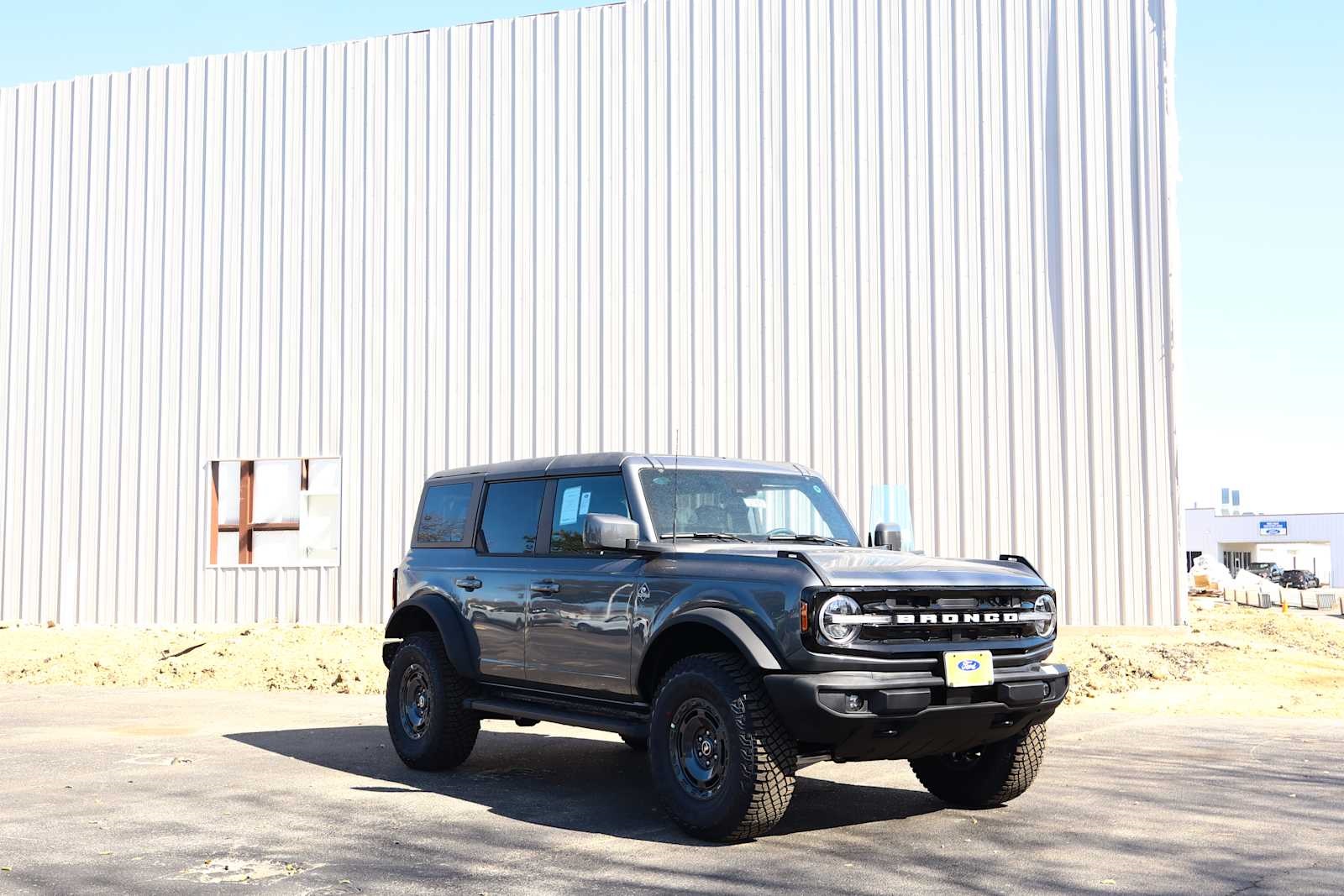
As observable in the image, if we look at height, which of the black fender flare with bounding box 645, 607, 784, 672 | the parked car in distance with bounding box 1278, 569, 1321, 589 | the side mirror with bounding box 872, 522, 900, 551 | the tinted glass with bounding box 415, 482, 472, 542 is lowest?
the parked car in distance with bounding box 1278, 569, 1321, 589

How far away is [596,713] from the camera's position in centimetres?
785

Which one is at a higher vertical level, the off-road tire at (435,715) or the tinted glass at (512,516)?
the tinted glass at (512,516)

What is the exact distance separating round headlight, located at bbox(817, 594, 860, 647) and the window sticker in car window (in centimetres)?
230

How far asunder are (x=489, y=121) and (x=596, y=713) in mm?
15236

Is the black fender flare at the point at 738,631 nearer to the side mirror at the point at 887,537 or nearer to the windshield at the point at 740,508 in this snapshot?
the windshield at the point at 740,508

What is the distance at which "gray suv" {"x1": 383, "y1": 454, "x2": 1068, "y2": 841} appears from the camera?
6.59 meters

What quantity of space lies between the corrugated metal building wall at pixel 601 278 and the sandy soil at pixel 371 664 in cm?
102

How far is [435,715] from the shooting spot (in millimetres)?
8898

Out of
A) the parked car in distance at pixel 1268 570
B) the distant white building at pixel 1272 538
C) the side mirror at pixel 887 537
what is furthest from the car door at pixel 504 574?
the distant white building at pixel 1272 538

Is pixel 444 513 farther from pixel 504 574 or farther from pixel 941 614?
pixel 941 614

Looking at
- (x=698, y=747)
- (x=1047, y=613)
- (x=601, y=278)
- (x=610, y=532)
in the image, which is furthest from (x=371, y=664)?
(x=1047, y=613)

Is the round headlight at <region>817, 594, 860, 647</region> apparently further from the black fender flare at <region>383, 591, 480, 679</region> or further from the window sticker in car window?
the black fender flare at <region>383, 591, 480, 679</region>

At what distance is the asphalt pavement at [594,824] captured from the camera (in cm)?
598

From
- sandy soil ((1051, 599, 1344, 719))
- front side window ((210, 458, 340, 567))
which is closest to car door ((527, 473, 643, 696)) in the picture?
sandy soil ((1051, 599, 1344, 719))
